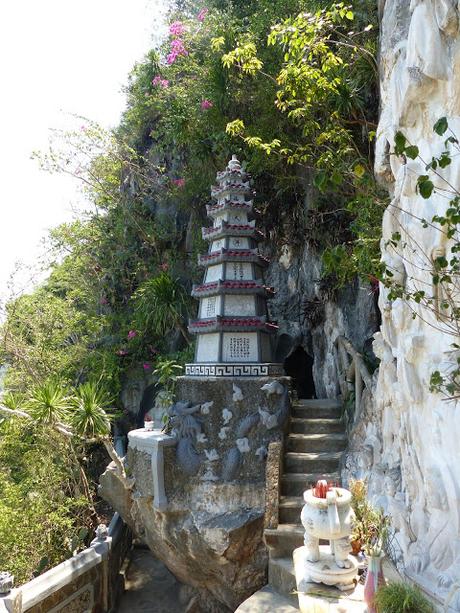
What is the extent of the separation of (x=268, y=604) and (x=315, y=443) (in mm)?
2762

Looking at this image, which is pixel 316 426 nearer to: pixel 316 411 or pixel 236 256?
pixel 316 411

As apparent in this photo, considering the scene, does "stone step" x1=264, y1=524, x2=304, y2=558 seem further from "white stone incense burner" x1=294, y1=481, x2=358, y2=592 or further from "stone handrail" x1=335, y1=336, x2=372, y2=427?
"stone handrail" x1=335, y1=336, x2=372, y2=427

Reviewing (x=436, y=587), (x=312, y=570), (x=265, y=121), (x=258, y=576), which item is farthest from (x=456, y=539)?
(x=265, y=121)

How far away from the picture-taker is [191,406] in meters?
7.87

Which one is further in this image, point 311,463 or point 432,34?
point 311,463

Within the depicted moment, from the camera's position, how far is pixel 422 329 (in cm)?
420

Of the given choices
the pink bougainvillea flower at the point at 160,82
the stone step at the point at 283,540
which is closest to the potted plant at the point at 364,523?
the stone step at the point at 283,540

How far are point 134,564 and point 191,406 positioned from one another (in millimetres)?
5350

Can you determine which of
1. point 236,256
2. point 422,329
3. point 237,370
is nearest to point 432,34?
point 422,329

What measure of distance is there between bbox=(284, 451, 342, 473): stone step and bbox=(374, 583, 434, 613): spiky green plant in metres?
3.82

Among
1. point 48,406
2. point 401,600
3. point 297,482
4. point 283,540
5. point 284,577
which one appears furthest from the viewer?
point 48,406

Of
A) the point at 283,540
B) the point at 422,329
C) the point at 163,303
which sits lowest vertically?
the point at 283,540

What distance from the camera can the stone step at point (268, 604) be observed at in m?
5.30

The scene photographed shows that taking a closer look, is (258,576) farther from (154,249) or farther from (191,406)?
(154,249)
